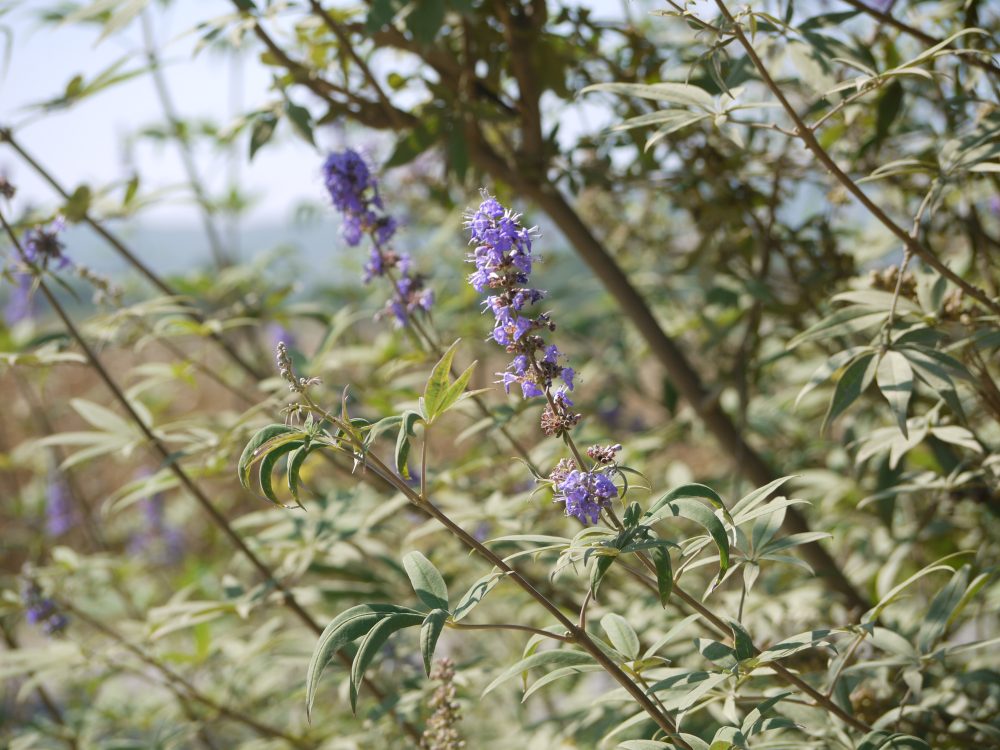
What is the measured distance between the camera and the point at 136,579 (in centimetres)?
412

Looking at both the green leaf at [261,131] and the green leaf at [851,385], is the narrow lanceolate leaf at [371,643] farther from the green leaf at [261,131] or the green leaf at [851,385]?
the green leaf at [261,131]

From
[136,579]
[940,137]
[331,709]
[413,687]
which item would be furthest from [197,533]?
[940,137]

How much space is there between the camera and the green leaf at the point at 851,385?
150 cm

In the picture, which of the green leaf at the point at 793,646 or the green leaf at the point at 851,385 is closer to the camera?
the green leaf at the point at 793,646

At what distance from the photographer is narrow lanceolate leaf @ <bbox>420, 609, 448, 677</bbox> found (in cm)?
105

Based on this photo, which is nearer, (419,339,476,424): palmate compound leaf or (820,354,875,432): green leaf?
(419,339,476,424): palmate compound leaf

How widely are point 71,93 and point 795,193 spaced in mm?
1817

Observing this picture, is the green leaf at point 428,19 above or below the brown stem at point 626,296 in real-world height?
above

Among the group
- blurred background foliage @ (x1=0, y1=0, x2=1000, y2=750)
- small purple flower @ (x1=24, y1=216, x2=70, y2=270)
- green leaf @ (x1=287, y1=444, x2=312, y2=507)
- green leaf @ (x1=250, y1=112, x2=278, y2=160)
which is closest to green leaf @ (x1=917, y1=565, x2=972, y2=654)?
blurred background foliage @ (x1=0, y1=0, x2=1000, y2=750)

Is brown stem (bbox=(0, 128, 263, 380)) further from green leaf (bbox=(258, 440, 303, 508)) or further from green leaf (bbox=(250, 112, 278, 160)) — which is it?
green leaf (bbox=(258, 440, 303, 508))

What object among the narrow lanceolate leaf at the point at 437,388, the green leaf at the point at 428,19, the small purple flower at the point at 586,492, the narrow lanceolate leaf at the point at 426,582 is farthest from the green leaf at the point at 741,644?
the green leaf at the point at 428,19

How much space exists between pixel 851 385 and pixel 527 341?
0.66 meters

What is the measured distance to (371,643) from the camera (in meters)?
1.05

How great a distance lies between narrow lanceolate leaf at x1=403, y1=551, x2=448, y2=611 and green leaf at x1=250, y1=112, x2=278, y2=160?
114 centimetres
